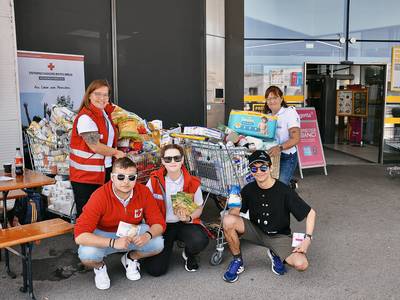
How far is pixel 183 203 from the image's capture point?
371cm

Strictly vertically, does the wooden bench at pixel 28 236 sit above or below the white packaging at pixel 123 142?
below

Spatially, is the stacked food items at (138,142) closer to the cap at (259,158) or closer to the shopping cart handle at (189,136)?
the shopping cart handle at (189,136)

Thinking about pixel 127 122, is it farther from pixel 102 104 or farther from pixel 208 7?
pixel 208 7

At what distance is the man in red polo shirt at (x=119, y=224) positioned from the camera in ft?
10.7

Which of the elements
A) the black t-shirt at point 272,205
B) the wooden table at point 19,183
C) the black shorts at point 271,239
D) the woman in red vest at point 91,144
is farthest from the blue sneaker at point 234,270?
the wooden table at point 19,183

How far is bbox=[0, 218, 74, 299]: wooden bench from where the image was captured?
10.2 feet

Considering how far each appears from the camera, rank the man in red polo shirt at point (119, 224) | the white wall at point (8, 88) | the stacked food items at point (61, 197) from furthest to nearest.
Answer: the white wall at point (8, 88) < the stacked food items at point (61, 197) < the man in red polo shirt at point (119, 224)

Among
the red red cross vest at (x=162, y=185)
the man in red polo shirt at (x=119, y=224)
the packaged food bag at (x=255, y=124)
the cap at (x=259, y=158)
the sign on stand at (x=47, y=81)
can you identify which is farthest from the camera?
the sign on stand at (x=47, y=81)

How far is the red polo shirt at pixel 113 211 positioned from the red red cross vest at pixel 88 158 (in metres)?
0.45

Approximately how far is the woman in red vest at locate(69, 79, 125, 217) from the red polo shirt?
17.5 inches

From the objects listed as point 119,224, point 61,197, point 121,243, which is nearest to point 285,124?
point 119,224

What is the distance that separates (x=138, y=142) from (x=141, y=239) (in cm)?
135

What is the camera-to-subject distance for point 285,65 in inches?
395

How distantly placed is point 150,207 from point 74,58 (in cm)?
352
